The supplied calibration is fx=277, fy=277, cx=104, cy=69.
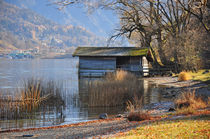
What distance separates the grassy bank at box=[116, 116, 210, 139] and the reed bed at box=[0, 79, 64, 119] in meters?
8.00

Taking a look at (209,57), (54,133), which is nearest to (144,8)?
(209,57)

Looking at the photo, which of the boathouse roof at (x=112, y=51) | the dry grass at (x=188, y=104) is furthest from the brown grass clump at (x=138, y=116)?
the boathouse roof at (x=112, y=51)

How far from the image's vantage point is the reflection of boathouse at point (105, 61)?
4200cm

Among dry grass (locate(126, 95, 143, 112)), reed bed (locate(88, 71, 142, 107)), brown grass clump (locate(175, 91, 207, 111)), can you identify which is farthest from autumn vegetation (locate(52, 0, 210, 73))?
brown grass clump (locate(175, 91, 207, 111))

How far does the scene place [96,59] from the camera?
43.0 metres

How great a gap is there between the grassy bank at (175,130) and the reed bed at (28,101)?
800 cm

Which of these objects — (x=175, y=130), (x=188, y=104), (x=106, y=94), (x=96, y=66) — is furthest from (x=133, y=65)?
(x=175, y=130)

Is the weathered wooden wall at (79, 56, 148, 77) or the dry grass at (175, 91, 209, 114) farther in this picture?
the weathered wooden wall at (79, 56, 148, 77)

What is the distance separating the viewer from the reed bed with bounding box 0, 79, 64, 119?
1478 cm

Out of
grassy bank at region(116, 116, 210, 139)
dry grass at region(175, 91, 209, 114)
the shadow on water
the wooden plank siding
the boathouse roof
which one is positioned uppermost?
the boathouse roof

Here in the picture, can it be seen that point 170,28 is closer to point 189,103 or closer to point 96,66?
point 96,66

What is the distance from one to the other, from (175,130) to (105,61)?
33.9m

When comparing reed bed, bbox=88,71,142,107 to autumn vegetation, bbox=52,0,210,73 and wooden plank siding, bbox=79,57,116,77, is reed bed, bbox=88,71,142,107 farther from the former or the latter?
wooden plank siding, bbox=79,57,116,77

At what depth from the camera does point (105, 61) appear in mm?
42562
